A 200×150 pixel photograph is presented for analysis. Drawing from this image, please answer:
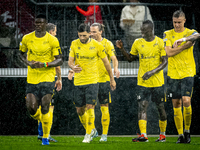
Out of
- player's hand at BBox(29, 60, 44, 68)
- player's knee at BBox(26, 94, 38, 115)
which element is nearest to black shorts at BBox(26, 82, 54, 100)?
player's knee at BBox(26, 94, 38, 115)

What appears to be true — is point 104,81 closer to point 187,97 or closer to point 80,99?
point 80,99

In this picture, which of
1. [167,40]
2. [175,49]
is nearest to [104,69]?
[167,40]

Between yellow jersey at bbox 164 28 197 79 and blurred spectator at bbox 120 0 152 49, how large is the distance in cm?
216

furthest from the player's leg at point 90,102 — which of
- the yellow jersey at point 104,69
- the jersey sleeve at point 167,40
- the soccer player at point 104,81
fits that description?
the jersey sleeve at point 167,40

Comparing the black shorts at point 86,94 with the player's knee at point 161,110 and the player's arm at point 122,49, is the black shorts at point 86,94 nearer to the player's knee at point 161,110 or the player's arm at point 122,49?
the player's arm at point 122,49

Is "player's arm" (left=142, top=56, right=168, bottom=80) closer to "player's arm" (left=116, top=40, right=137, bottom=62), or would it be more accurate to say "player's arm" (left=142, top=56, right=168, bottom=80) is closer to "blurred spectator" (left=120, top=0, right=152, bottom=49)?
"player's arm" (left=116, top=40, right=137, bottom=62)

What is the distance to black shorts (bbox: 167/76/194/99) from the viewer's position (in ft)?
25.9

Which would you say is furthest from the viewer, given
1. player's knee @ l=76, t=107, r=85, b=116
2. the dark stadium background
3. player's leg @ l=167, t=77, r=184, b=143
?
the dark stadium background

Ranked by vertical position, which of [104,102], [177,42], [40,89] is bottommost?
[104,102]

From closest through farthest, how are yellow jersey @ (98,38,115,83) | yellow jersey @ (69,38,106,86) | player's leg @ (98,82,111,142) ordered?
yellow jersey @ (69,38,106,86) → player's leg @ (98,82,111,142) → yellow jersey @ (98,38,115,83)

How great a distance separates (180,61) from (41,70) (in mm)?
2860

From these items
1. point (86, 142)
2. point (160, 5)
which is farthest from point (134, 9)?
point (86, 142)

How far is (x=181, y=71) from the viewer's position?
8.02m

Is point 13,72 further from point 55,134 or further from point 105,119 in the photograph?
point 105,119
